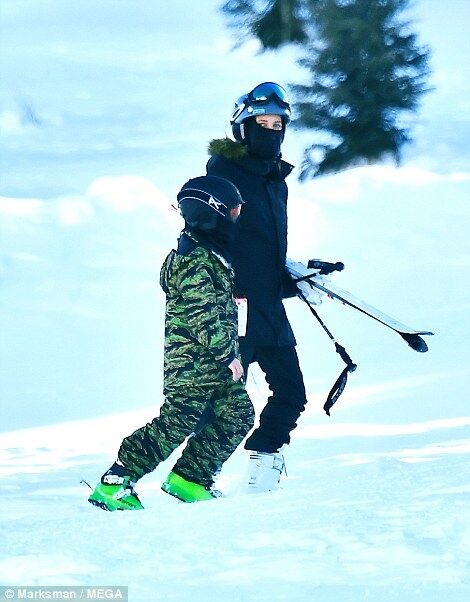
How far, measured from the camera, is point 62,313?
12.3 meters

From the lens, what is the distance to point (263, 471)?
→ 17.3 ft

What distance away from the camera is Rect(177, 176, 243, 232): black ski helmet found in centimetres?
468

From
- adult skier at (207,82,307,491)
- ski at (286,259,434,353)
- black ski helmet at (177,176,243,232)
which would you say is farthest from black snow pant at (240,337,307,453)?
black ski helmet at (177,176,243,232)

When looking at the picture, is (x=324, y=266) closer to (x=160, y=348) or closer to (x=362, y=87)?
(x=160, y=348)

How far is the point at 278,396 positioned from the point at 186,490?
25.4 inches

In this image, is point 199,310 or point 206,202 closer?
point 199,310

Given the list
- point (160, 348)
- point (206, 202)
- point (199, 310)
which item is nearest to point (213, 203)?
point (206, 202)

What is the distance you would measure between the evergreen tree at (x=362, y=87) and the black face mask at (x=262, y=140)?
12465 mm

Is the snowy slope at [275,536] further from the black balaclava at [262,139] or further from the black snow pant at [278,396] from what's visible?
the black balaclava at [262,139]

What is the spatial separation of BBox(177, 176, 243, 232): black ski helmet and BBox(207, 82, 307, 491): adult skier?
1.23 feet

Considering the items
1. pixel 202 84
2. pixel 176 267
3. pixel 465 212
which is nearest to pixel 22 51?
pixel 202 84

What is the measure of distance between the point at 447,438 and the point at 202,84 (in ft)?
60.1

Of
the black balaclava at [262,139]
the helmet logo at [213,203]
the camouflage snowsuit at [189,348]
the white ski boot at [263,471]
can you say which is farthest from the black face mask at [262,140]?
the white ski boot at [263,471]

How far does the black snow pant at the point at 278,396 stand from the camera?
17.0 ft
